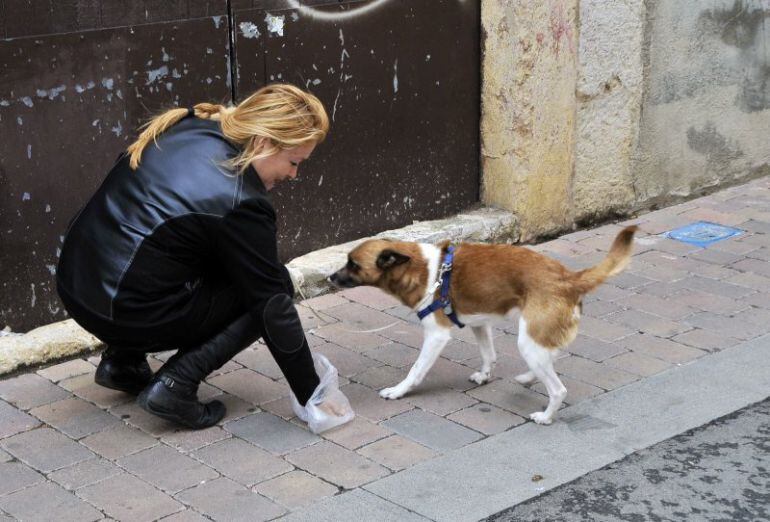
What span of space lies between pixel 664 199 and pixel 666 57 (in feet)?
3.15

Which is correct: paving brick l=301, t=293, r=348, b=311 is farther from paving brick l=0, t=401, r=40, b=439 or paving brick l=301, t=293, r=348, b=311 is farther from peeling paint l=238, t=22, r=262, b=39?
paving brick l=0, t=401, r=40, b=439

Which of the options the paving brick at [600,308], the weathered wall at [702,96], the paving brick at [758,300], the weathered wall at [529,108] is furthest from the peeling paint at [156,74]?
the weathered wall at [702,96]

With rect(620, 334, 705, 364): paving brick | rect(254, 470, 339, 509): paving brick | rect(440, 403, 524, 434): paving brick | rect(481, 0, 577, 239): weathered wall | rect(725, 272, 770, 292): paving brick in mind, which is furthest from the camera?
rect(481, 0, 577, 239): weathered wall

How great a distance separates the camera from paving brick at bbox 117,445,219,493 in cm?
398

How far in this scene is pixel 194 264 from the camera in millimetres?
4250

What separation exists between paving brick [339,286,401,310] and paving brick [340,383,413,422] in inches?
40.9

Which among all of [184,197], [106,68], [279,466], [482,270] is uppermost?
[106,68]

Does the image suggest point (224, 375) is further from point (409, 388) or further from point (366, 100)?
point (366, 100)

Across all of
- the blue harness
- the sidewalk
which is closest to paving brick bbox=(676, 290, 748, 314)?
the sidewalk

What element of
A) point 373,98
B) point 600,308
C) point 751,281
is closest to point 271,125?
point 373,98

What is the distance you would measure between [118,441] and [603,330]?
96.1 inches

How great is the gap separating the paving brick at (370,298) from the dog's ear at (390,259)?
1.28 meters

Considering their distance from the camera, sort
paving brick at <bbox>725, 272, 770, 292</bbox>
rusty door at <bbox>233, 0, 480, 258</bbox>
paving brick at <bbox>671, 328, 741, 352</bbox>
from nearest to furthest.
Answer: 1. paving brick at <bbox>671, 328, 741, 352</bbox>
2. rusty door at <bbox>233, 0, 480, 258</bbox>
3. paving brick at <bbox>725, 272, 770, 292</bbox>

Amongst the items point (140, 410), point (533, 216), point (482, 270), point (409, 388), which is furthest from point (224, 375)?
point (533, 216)
